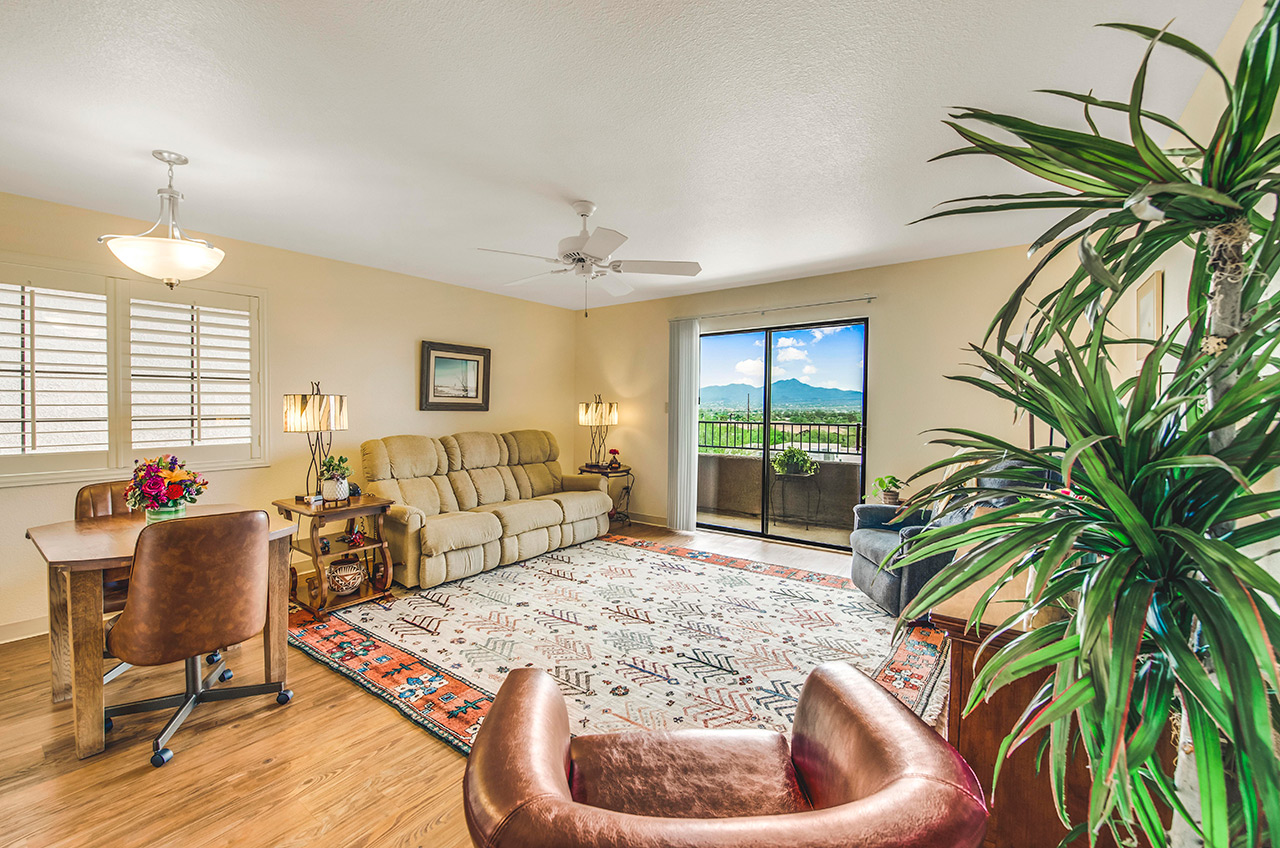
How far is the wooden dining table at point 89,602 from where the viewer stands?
2.06m

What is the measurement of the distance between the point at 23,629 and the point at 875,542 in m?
5.29

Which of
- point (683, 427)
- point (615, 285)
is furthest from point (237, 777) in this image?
point (683, 427)

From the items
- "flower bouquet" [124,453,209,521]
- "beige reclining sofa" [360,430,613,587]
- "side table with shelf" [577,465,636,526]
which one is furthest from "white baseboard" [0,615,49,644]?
"side table with shelf" [577,465,636,526]

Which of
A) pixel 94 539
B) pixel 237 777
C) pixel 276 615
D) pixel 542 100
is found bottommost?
pixel 237 777

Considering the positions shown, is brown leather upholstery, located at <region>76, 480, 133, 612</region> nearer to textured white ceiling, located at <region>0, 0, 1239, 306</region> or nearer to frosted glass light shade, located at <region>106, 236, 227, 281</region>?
frosted glass light shade, located at <region>106, 236, 227, 281</region>

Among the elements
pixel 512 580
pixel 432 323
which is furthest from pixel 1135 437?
pixel 432 323

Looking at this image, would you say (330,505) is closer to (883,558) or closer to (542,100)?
(542,100)

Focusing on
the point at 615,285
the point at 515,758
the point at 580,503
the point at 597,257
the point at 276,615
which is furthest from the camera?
A: the point at 580,503

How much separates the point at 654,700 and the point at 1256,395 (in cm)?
242

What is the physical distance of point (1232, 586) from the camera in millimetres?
627

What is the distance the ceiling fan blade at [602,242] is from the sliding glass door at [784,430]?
2758 millimetres

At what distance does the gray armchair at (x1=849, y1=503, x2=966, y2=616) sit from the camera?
11.0ft

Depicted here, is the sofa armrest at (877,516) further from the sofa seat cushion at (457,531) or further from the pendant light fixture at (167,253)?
the pendant light fixture at (167,253)

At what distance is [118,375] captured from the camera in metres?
3.58
